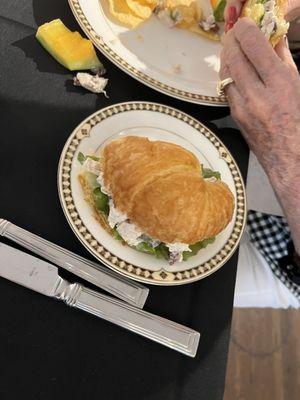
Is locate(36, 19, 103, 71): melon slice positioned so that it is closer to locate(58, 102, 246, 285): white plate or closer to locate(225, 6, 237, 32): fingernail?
locate(58, 102, 246, 285): white plate

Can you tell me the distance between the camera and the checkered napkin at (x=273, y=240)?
1.18 metres

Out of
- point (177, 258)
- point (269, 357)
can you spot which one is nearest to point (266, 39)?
point (177, 258)

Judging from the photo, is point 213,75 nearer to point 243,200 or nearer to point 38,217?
point 243,200

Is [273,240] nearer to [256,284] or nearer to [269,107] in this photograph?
[256,284]

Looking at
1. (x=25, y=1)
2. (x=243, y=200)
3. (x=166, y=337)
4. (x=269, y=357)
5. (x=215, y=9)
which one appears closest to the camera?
(x=166, y=337)

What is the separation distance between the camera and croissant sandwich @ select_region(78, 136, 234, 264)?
76 centimetres

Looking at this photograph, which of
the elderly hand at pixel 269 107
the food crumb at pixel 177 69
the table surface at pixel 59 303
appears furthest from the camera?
the food crumb at pixel 177 69

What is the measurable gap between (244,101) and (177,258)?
0.39 metres

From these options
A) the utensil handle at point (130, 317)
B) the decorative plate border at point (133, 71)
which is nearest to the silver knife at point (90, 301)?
Answer: the utensil handle at point (130, 317)

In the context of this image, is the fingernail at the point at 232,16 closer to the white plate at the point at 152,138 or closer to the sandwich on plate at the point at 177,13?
the sandwich on plate at the point at 177,13

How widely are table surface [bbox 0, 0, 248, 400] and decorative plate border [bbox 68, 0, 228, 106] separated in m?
0.03

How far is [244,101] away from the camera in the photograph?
100 cm

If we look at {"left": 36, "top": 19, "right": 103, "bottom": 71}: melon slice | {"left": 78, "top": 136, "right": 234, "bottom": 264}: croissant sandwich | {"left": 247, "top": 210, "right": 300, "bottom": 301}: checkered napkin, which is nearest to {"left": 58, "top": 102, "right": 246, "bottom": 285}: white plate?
{"left": 78, "top": 136, "right": 234, "bottom": 264}: croissant sandwich

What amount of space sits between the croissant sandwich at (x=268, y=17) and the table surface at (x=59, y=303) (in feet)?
0.78
